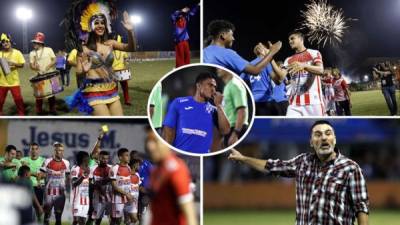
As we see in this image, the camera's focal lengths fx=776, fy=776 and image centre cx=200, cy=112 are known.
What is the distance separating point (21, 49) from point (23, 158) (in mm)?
999

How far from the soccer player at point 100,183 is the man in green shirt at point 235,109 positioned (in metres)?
1.11

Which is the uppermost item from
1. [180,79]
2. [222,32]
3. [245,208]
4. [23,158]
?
[222,32]

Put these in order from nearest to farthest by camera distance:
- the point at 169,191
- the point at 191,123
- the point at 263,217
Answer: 1. the point at 169,191
2. the point at 191,123
3. the point at 263,217

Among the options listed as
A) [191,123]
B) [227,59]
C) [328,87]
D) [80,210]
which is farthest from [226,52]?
[80,210]

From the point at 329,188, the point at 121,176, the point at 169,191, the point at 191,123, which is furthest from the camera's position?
the point at 121,176

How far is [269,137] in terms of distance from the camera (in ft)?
23.4

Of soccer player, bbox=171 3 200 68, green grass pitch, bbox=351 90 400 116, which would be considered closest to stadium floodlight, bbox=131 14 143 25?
soccer player, bbox=171 3 200 68

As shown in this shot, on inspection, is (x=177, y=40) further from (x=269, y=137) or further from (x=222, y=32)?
(x=269, y=137)

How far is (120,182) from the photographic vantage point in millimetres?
7078

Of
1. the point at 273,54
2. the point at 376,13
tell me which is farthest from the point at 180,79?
the point at 376,13

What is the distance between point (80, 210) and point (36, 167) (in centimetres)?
56

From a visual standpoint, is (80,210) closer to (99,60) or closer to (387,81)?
(99,60)

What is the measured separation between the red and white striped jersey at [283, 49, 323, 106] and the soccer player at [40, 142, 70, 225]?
2.17 m

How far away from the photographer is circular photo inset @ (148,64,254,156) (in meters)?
6.96
